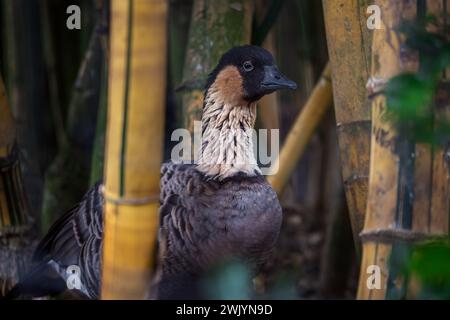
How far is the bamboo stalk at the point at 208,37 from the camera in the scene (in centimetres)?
331

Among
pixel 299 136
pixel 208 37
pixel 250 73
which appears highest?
pixel 208 37

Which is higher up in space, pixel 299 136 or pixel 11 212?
pixel 299 136

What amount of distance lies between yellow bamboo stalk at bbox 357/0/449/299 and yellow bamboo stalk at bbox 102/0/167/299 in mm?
561

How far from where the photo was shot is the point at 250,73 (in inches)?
Answer: 119

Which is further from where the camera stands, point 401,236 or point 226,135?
point 226,135

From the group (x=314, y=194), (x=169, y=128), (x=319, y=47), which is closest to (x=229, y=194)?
(x=169, y=128)

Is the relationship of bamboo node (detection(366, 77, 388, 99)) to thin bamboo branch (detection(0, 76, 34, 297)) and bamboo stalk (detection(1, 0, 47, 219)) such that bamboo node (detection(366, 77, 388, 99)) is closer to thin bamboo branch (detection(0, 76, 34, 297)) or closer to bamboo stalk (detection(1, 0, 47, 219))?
thin bamboo branch (detection(0, 76, 34, 297))

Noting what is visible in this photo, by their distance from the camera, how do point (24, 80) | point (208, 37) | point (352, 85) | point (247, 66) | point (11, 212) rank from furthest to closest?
point (24, 80) < point (208, 37) < point (11, 212) < point (247, 66) < point (352, 85)

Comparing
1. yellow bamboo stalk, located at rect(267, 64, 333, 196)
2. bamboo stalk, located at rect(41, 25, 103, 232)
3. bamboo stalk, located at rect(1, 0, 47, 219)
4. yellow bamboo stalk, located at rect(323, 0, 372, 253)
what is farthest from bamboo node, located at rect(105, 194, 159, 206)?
bamboo stalk, located at rect(1, 0, 47, 219)

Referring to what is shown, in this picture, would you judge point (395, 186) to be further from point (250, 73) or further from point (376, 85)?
point (250, 73)

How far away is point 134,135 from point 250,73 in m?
1.27

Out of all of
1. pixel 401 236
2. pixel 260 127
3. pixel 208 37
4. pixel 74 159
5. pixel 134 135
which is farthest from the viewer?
pixel 74 159

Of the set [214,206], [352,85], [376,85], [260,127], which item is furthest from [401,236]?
[260,127]

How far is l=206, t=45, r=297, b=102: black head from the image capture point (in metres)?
2.99
